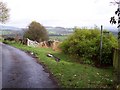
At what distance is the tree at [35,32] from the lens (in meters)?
52.1

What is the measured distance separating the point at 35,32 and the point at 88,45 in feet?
95.2

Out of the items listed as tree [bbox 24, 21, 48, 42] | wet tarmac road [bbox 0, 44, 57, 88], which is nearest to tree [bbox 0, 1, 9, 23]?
tree [bbox 24, 21, 48, 42]

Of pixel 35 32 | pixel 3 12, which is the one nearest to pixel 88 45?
pixel 3 12

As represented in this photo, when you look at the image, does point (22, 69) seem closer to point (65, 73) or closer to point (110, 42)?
point (65, 73)

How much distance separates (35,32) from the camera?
52.3 metres

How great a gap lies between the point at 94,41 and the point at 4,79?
1166 cm

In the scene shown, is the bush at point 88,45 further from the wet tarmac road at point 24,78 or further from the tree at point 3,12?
the tree at point 3,12

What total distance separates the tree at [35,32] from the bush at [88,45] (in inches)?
970

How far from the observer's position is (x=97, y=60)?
2334 cm

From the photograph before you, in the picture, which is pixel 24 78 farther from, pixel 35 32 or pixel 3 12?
pixel 35 32

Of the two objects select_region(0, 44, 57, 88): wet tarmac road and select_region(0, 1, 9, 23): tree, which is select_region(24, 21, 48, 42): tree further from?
select_region(0, 44, 57, 88): wet tarmac road

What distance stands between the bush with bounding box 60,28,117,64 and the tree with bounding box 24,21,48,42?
80.8 feet

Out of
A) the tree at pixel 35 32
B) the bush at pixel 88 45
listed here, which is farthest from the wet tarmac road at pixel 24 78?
the tree at pixel 35 32

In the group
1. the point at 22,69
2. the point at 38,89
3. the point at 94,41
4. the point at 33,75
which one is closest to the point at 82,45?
the point at 94,41
